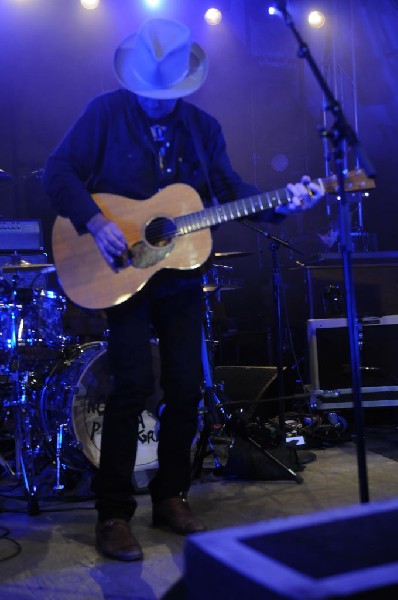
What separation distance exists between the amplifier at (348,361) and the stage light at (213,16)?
5.65m

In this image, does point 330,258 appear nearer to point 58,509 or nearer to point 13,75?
point 58,509

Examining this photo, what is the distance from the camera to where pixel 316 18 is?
9516 millimetres

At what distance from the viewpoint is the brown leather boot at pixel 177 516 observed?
2.94 metres

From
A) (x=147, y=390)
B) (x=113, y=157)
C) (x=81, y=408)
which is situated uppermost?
(x=113, y=157)

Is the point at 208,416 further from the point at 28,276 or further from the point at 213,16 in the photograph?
the point at 213,16

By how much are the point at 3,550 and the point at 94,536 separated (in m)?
0.41

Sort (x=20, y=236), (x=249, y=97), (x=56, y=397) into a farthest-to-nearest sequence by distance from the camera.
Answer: (x=249, y=97), (x=20, y=236), (x=56, y=397)

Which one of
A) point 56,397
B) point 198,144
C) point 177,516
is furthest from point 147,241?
point 56,397

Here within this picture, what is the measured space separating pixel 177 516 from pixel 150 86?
6.48ft

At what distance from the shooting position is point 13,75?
8742 millimetres

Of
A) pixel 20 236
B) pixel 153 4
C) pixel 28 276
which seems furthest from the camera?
pixel 153 4

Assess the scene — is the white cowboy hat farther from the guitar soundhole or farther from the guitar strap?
the guitar soundhole

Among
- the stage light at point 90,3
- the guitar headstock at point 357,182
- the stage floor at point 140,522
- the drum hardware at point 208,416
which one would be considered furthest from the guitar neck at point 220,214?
the stage light at point 90,3

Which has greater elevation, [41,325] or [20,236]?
[20,236]
